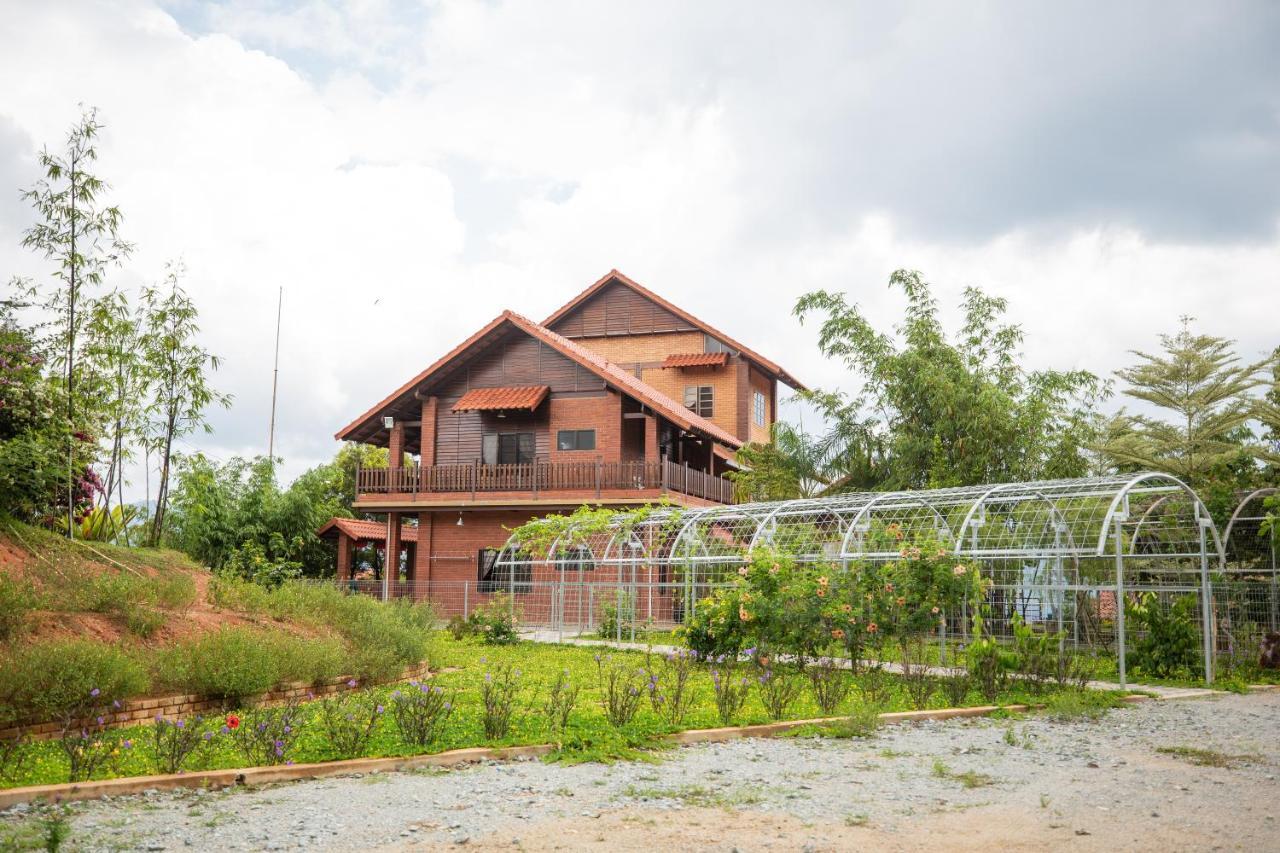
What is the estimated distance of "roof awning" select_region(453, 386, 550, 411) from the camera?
30328 mm

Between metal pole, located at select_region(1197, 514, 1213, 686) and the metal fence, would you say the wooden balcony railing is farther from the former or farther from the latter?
metal pole, located at select_region(1197, 514, 1213, 686)

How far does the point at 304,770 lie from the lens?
7090 mm

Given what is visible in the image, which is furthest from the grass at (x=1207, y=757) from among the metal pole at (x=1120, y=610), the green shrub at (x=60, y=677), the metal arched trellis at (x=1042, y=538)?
the green shrub at (x=60, y=677)

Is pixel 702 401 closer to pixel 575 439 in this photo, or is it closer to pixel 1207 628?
pixel 575 439

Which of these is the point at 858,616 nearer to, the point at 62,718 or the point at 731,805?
the point at 731,805

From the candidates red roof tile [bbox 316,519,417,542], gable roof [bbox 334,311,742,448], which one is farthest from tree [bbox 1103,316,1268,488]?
red roof tile [bbox 316,519,417,542]

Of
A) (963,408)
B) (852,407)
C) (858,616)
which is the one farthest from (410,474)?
(858,616)

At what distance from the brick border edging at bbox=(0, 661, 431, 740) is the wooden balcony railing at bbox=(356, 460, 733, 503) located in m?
17.2

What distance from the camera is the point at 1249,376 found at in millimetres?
23359

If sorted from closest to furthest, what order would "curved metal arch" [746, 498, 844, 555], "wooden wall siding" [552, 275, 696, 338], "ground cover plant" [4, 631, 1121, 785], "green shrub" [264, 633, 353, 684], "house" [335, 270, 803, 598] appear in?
"ground cover plant" [4, 631, 1121, 785] → "green shrub" [264, 633, 353, 684] → "curved metal arch" [746, 498, 844, 555] → "house" [335, 270, 803, 598] → "wooden wall siding" [552, 275, 696, 338]

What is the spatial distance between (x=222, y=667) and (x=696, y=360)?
27274 mm

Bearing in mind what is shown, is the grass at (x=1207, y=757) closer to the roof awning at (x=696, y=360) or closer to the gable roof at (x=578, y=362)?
the gable roof at (x=578, y=362)

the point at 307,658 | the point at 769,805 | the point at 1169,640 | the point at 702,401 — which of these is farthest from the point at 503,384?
the point at 769,805

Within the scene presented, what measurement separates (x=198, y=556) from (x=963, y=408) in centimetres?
2202
